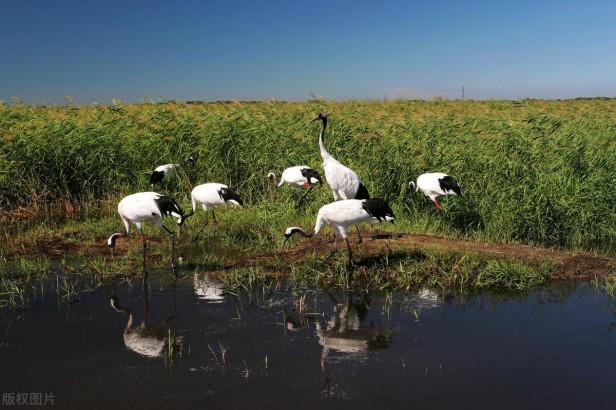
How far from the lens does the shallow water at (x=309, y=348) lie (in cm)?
511

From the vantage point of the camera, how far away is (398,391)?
514cm

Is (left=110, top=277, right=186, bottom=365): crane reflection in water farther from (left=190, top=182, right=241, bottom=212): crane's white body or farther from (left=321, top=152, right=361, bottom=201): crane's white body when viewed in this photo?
(left=321, top=152, right=361, bottom=201): crane's white body

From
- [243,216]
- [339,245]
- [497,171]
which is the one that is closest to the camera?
[339,245]

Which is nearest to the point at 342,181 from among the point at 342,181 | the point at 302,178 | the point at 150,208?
the point at 342,181

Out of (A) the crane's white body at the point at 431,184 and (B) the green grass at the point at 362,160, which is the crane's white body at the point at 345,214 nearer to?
(B) the green grass at the point at 362,160

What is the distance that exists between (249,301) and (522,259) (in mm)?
4590

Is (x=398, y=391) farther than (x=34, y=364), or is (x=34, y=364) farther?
(x=34, y=364)

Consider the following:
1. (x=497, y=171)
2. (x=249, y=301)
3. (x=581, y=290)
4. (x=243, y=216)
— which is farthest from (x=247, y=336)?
(x=497, y=171)

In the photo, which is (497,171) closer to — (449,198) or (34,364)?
(449,198)

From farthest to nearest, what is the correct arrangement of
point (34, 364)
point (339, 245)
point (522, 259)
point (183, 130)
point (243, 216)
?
point (183, 130), point (243, 216), point (339, 245), point (522, 259), point (34, 364)

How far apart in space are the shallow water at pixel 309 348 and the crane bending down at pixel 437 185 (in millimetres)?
3528

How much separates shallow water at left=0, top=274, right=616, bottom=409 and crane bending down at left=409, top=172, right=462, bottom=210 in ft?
11.6

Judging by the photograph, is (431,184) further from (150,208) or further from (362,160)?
(150,208)

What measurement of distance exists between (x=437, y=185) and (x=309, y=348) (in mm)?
6351
